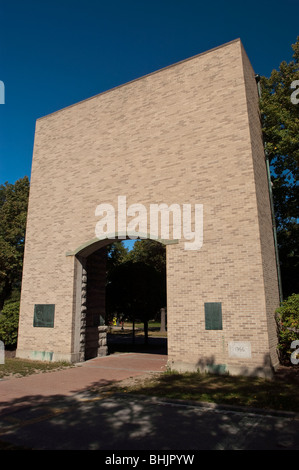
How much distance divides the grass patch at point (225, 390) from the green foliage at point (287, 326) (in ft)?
6.20

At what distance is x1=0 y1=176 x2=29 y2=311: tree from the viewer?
23344 millimetres

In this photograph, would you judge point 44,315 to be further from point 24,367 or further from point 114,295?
point 114,295

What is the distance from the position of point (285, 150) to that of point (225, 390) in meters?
9.49

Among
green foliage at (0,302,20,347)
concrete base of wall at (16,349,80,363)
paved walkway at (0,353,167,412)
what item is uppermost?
green foliage at (0,302,20,347)

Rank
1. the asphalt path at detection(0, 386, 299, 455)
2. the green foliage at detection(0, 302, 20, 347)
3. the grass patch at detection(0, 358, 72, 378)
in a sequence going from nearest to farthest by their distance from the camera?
the asphalt path at detection(0, 386, 299, 455)
the grass patch at detection(0, 358, 72, 378)
the green foliage at detection(0, 302, 20, 347)

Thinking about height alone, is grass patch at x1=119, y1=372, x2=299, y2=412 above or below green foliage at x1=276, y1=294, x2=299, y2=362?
below

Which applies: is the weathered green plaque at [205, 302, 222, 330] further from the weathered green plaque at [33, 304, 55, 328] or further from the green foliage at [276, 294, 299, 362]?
the weathered green plaque at [33, 304, 55, 328]

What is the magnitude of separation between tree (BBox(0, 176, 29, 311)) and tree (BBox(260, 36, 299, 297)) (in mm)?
18195

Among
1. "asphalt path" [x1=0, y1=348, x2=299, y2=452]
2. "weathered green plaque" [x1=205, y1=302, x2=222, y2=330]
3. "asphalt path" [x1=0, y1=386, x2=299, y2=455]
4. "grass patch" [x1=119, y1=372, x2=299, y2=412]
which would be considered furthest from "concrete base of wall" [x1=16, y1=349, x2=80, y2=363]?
"weathered green plaque" [x1=205, y1=302, x2=222, y2=330]

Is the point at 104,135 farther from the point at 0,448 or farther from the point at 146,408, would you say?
the point at 0,448

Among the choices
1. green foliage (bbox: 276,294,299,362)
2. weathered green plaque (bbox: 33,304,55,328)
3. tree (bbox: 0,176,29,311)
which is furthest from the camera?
tree (bbox: 0,176,29,311)

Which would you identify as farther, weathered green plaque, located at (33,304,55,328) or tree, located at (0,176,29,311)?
tree, located at (0,176,29,311)

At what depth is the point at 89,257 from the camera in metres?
14.4

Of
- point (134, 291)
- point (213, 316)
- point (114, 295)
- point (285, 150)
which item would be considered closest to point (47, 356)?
point (213, 316)
